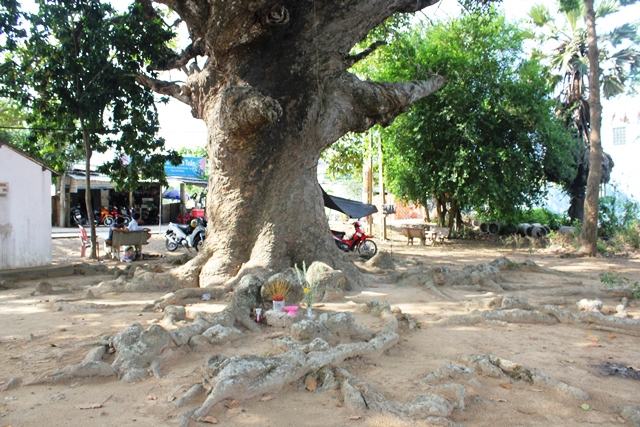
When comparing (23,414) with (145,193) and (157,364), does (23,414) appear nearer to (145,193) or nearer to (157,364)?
(157,364)

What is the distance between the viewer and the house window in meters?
24.3

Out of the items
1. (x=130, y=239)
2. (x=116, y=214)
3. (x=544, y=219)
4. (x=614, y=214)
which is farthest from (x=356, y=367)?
(x=116, y=214)

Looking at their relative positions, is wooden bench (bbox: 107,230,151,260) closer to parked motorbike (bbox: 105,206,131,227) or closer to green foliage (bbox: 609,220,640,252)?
green foliage (bbox: 609,220,640,252)

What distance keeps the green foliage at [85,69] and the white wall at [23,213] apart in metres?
1.87

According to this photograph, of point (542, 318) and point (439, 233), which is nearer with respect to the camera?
point (542, 318)

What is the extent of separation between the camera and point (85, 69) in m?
11.6

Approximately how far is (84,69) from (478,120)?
11601 mm

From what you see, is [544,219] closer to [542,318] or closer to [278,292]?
[542,318]

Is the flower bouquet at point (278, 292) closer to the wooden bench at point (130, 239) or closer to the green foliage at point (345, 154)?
the wooden bench at point (130, 239)

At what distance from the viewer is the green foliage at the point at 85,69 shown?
444 inches

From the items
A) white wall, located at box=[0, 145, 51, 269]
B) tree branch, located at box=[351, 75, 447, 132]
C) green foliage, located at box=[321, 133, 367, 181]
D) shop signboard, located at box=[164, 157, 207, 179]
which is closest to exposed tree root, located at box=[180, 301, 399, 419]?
tree branch, located at box=[351, 75, 447, 132]

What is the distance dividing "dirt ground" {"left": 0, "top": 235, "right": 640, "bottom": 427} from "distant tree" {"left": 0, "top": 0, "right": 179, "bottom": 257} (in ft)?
18.9

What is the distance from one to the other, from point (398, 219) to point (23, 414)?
32.3 m

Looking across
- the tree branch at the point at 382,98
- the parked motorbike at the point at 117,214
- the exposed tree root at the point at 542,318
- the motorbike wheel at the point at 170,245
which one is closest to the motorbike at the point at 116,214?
the parked motorbike at the point at 117,214
